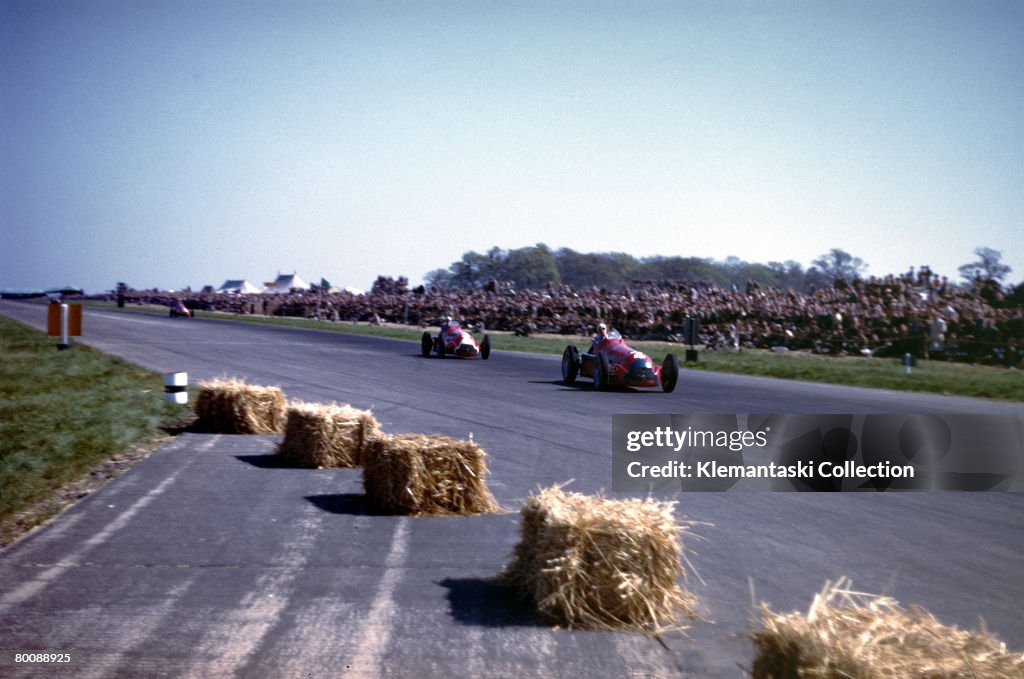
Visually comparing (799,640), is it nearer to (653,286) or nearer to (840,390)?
(840,390)

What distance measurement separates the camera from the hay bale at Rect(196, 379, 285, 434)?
13.0 metres

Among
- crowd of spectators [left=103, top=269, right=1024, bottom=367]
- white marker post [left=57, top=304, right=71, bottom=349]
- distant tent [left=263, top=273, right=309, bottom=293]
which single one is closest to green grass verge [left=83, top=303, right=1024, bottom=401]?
crowd of spectators [left=103, top=269, right=1024, bottom=367]

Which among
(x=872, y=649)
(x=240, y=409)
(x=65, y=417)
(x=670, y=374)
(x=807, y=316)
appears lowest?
(x=65, y=417)

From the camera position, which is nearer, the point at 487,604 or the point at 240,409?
the point at 487,604

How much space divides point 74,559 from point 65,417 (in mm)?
7900

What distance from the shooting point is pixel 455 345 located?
98.4 ft

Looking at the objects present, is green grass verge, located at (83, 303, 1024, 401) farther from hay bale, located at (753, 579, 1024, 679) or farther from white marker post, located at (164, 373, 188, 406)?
hay bale, located at (753, 579, 1024, 679)

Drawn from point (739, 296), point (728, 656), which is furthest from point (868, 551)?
point (739, 296)

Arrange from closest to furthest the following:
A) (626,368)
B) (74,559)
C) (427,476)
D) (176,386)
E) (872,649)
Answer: (872,649)
(74,559)
(427,476)
(176,386)
(626,368)

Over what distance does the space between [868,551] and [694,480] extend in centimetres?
315

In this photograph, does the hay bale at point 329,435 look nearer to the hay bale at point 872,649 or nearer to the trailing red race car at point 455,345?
the hay bale at point 872,649

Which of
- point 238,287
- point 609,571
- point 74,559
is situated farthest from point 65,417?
point 238,287

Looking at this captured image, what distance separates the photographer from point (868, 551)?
715 centimetres

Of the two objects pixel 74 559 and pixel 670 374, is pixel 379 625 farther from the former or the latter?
pixel 670 374
